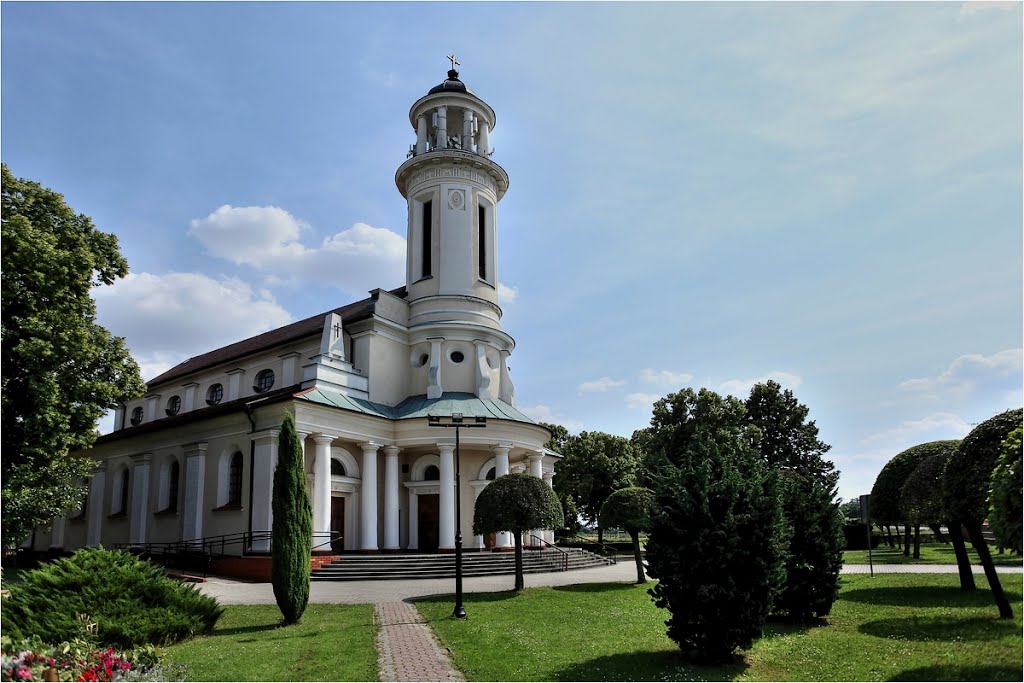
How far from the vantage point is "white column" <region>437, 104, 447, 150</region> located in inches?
1474

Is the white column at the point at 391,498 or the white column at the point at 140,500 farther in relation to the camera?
the white column at the point at 140,500

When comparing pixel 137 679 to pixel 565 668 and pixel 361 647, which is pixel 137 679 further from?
pixel 565 668

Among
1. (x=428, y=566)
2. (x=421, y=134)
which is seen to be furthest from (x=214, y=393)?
(x=428, y=566)

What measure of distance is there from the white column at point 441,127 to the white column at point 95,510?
2413 centimetres

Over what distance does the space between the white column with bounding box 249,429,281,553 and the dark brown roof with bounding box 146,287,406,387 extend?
7256mm

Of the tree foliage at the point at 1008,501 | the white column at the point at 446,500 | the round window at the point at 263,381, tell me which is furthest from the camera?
the round window at the point at 263,381

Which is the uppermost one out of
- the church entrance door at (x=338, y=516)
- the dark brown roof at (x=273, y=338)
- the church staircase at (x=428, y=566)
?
the dark brown roof at (x=273, y=338)

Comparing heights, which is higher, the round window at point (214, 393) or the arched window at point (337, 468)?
the round window at point (214, 393)

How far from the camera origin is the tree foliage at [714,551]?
10.6 metres

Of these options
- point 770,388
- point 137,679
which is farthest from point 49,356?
point 770,388

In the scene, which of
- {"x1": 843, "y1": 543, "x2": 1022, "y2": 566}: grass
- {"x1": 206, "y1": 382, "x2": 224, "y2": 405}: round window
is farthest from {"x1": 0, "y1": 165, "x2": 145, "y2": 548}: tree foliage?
{"x1": 843, "y1": 543, "x2": 1022, "y2": 566}: grass

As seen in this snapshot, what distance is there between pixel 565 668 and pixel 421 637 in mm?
3891

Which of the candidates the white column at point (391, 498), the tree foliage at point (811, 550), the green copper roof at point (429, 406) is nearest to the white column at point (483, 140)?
the green copper roof at point (429, 406)

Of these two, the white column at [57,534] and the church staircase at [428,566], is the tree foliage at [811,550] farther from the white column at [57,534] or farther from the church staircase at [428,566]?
the white column at [57,534]
